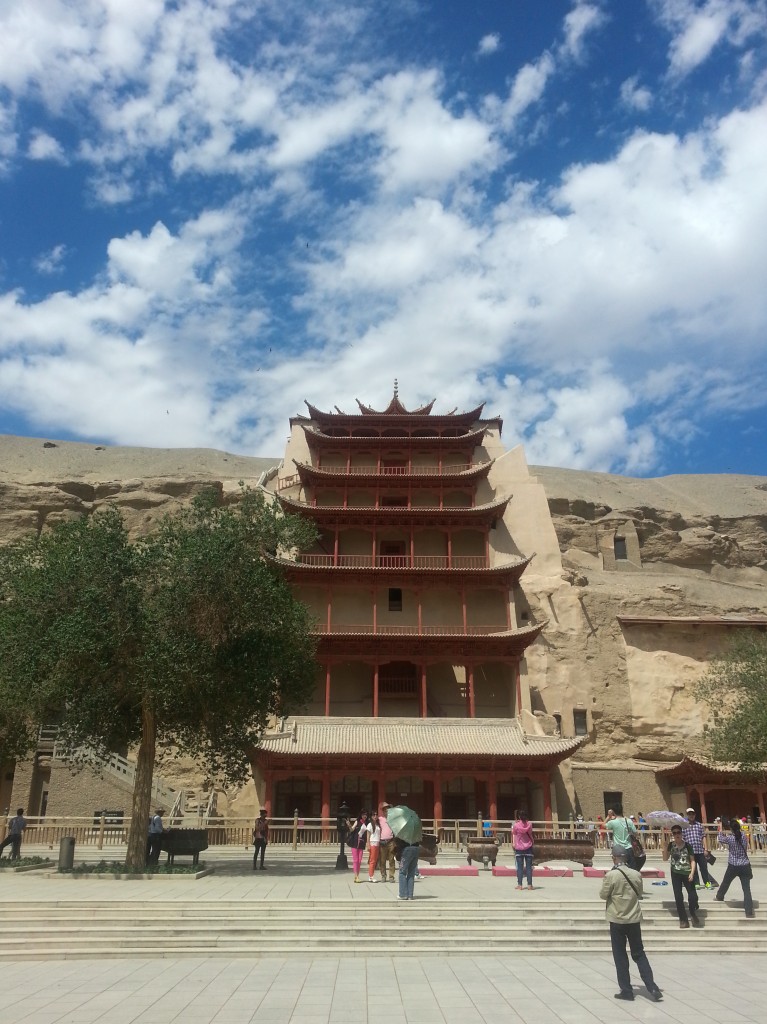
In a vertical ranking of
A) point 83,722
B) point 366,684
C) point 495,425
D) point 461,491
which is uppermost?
point 495,425

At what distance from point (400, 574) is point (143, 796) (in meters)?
19.0

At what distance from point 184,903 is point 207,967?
2.52 m

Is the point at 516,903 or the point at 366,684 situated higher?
the point at 366,684

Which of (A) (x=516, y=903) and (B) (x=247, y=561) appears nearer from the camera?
(A) (x=516, y=903)

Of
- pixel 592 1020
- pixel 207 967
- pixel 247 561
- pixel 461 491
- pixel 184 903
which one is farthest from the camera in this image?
pixel 461 491

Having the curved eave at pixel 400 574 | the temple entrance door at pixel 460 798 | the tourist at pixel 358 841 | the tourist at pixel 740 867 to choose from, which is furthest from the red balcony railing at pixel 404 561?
the tourist at pixel 740 867

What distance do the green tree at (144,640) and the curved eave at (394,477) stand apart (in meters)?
18.6

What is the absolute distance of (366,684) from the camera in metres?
36.4

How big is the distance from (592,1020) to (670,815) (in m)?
14.8

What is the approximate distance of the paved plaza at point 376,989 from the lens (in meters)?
7.79

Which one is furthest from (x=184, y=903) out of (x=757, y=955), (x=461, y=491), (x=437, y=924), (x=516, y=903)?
(x=461, y=491)

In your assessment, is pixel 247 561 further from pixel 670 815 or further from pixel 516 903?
pixel 670 815

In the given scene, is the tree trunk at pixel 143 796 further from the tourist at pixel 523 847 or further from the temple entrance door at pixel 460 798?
the temple entrance door at pixel 460 798

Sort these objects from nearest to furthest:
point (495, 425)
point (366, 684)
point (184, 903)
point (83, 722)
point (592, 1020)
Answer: point (592, 1020), point (184, 903), point (83, 722), point (366, 684), point (495, 425)
